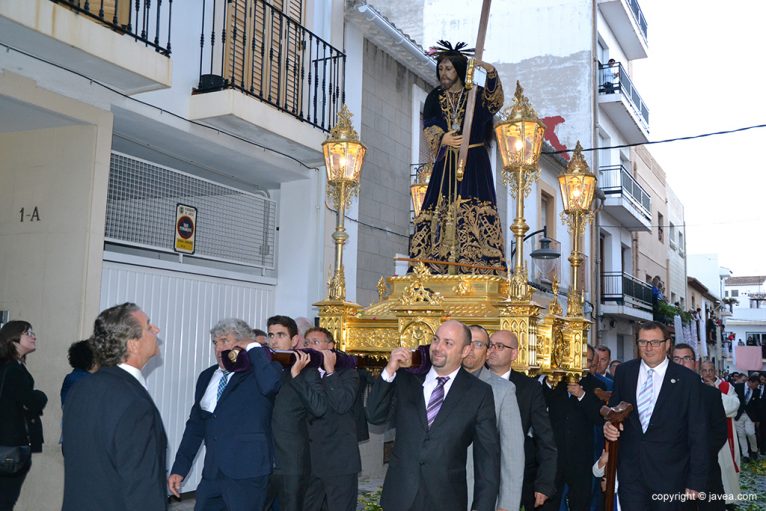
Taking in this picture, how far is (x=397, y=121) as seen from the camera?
11.2m

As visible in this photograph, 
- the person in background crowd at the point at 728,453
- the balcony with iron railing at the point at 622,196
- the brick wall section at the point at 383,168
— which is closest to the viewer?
the person in background crowd at the point at 728,453

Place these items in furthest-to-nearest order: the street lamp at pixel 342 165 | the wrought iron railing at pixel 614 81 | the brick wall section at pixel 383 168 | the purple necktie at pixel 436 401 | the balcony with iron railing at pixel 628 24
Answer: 1. the balcony with iron railing at pixel 628 24
2. the wrought iron railing at pixel 614 81
3. the brick wall section at pixel 383 168
4. the street lamp at pixel 342 165
5. the purple necktie at pixel 436 401

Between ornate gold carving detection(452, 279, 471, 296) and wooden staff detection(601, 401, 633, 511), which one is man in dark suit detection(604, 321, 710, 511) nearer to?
wooden staff detection(601, 401, 633, 511)

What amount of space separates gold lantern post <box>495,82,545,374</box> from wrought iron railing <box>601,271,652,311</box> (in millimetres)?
15116

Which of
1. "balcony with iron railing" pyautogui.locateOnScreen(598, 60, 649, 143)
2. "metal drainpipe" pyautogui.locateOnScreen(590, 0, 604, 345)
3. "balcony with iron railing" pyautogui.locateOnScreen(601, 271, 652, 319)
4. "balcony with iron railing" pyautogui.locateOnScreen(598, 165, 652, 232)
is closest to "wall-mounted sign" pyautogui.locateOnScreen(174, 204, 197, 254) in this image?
"metal drainpipe" pyautogui.locateOnScreen(590, 0, 604, 345)

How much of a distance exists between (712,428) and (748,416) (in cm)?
1089

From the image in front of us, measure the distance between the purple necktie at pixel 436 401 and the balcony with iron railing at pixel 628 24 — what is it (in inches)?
689

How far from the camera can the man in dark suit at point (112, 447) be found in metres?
3.00

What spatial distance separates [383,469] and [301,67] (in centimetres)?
517

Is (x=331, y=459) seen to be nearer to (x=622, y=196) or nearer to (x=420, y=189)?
(x=420, y=189)

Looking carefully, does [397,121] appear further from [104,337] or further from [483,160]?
[104,337]

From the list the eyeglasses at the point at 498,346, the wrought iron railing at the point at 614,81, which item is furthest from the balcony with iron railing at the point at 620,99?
the eyeglasses at the point at 498,346

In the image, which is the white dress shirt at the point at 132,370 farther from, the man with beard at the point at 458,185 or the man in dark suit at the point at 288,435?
the man with beard at the point at 458,185

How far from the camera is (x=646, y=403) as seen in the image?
5.18m
